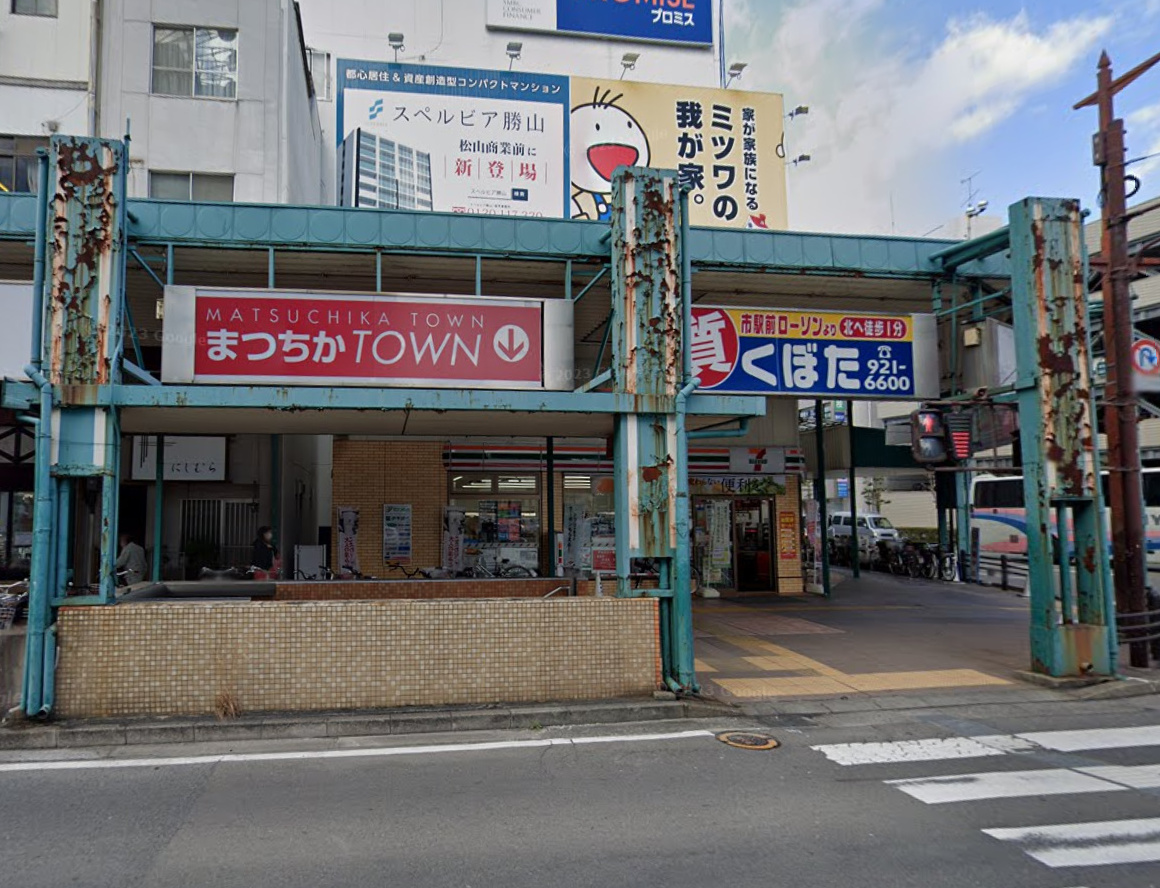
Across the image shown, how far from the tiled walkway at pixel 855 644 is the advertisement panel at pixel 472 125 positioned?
1502cm

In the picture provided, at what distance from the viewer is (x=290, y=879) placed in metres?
4.38

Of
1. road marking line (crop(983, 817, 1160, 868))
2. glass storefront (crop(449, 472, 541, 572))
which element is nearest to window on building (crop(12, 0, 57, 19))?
glass storefront (crop(449, 472, 541, 572))

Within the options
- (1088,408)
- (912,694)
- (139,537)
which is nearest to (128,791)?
(912,694)

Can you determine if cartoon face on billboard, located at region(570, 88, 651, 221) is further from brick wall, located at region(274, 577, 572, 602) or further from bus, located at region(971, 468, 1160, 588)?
brick wall, located at region(274, 577, 572, 602)

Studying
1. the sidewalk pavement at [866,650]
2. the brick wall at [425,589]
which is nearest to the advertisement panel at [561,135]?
the sidewalk pavement at [866,650]

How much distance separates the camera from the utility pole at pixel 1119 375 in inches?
391

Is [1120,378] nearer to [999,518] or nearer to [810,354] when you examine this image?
[810,354]

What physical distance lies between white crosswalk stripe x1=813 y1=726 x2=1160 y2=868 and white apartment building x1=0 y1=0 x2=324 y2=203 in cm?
1572

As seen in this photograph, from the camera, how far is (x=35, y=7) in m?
16.7

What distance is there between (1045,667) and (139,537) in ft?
50.6

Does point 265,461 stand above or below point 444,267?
below

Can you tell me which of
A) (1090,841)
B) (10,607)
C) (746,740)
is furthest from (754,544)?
(10,607)

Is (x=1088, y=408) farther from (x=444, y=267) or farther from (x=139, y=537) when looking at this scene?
(x=139, y=537)

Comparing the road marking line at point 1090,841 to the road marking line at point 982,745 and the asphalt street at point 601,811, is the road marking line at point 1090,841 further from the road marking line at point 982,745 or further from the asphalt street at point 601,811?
the road marking line at point 982,745
